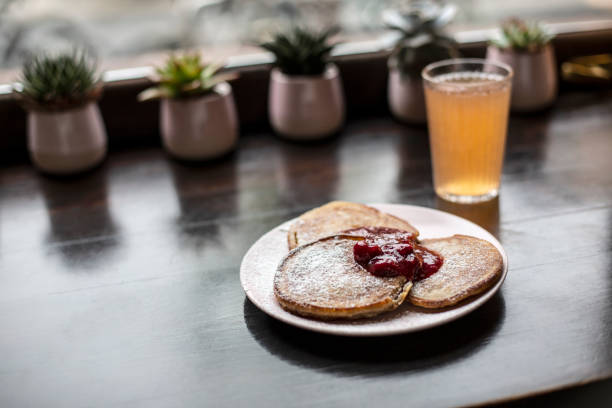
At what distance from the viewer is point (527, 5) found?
415 centimetres

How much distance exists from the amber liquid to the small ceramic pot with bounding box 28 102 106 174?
745mm

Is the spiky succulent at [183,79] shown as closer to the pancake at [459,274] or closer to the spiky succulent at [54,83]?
the spiky succulent at [54,83]

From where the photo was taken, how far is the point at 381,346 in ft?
2.74

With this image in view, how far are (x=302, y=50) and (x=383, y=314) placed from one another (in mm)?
839

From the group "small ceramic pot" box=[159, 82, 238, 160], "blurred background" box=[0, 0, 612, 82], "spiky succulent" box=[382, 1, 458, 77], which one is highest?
"spiky succulent" box=[382, 1, 458, 77]

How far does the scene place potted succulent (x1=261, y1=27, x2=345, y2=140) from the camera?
1.51m

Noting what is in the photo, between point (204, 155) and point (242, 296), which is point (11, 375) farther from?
point (204, 155)

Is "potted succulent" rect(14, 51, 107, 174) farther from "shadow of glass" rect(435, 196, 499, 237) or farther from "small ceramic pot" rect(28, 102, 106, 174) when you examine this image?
"shadow of glass" rect(435, 196, 499, 237)

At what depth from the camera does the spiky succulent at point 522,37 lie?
5.19ft

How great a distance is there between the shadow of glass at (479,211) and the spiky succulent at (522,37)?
54 centimetres

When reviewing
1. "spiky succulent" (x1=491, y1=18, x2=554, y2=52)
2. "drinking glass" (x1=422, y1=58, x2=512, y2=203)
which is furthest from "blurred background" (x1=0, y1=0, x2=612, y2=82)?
"drinking glass" (x1=422, y1=58, x2=512, y2=203)

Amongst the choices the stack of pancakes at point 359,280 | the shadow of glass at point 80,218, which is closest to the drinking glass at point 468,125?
the stack of pancakes at point 359,280

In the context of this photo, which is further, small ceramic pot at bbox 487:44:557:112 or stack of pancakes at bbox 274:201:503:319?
small ceramic pot at bbox 487:44:557:112

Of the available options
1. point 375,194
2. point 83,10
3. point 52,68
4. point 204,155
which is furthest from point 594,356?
point 83,10
